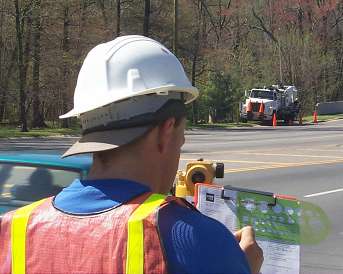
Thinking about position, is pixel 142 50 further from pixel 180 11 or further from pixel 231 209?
pixel 180 11

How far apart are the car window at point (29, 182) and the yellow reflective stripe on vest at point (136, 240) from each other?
3.78 m

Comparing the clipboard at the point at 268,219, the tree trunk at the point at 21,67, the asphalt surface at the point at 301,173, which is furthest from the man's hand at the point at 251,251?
the tree trunk at the point at 21,67

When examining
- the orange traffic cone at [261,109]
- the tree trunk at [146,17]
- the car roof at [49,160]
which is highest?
the tree trunk at [146,17]

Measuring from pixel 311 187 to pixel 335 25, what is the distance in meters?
59.4

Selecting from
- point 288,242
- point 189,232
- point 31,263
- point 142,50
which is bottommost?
point 288,242

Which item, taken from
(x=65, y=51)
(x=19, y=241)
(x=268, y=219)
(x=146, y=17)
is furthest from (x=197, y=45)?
(x=19, y=241)

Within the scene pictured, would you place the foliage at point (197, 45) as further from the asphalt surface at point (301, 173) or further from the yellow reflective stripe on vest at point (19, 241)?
the yellow reflective stripe on vest at point (19, 241)

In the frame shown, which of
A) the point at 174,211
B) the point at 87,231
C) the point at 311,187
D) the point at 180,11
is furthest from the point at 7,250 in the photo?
the point at 180,11

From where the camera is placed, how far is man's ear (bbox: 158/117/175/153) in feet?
5.69

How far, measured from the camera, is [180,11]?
45.4 m

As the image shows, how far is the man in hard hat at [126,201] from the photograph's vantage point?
1.53m

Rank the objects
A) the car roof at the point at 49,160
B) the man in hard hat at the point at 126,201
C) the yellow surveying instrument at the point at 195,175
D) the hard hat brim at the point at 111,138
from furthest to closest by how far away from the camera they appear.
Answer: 1. the car roof at the point at 49,160
2. the yellow surveying instrument at the point at 195,175
3. the hard hat brim at the point at 111,138
4. the man in hard hat at the point at 126,201

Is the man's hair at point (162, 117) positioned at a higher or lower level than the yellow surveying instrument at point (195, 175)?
higher

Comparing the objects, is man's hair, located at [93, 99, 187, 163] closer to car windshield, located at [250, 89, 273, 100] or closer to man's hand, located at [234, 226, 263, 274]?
man's hand, located at [234, 226, 263, 274]
